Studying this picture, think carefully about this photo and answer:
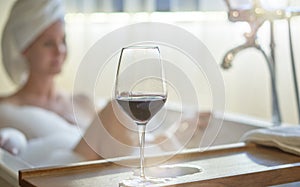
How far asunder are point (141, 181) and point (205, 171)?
13cm

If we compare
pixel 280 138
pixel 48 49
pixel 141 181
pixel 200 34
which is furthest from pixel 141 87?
pixel 200 34

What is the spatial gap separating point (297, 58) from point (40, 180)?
1727 mm

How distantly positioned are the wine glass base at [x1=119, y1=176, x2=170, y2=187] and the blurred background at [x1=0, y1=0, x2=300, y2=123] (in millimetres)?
1782

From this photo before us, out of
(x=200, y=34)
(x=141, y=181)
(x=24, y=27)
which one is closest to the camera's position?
(x=141, y=181)

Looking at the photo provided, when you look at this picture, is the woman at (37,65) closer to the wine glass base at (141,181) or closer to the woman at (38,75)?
the woman at (38,75)

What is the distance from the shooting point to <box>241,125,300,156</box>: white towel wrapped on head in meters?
1.21

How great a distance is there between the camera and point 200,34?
2943 mm

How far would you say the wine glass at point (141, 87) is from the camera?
38.4 inches

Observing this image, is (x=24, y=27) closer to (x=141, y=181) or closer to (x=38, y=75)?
(x=38, y=75)

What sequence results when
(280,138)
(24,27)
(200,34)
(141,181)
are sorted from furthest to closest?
(200,34) < (24,27) < (280,138) < (141,181)

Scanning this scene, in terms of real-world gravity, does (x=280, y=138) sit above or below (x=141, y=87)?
below

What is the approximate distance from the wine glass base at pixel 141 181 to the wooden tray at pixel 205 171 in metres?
0.02

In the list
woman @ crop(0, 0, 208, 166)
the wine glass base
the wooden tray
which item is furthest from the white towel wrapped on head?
woman @ crop(0, 0, 208, 166)

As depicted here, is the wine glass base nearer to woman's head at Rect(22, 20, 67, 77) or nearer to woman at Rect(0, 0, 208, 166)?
woman at Rect(0, 0, 208, 166)
